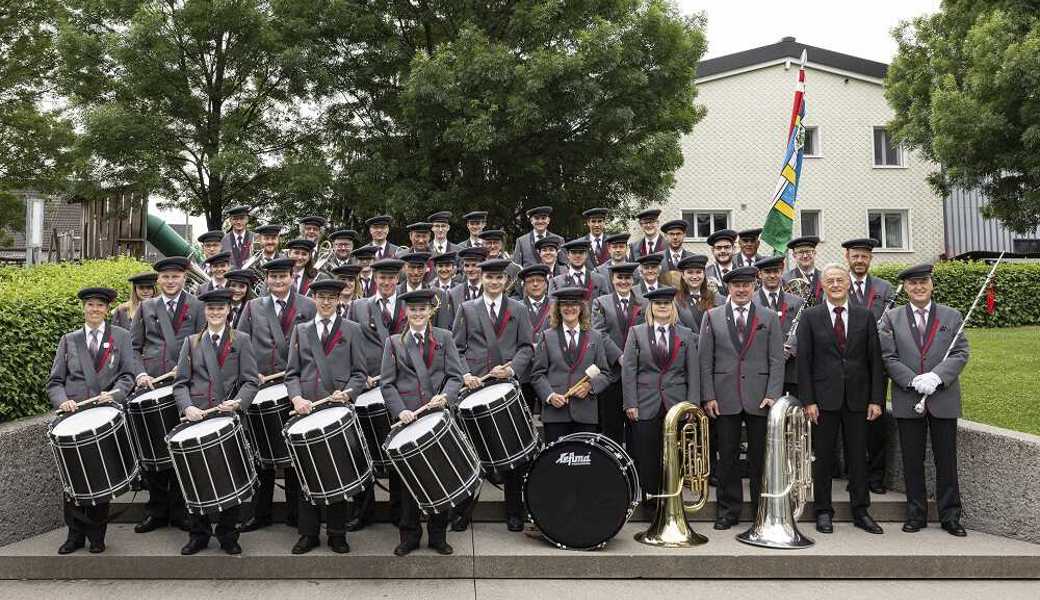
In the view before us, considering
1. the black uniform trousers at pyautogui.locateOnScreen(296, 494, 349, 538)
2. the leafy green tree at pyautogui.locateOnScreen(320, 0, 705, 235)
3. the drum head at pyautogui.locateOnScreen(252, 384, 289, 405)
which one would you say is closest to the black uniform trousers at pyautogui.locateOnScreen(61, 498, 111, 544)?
the drum head at pyautogui.locateOnScreen(252, 384, 289, 405)

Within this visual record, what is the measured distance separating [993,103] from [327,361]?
1293cm

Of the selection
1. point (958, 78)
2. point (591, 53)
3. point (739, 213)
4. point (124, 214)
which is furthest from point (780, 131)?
point (124, 214)

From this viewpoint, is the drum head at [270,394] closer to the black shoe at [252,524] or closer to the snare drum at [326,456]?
the snare drum at [326,456]

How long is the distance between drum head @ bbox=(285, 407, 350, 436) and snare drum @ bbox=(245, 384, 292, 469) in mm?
543

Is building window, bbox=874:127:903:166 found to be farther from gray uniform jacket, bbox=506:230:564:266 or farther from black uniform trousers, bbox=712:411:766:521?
black uniform trousers, bbox=712:411:766:521

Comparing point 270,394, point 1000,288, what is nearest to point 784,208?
point 270,394

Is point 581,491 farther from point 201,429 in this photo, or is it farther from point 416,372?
point 201,429

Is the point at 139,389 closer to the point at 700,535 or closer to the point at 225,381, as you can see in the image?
the point at 225,381

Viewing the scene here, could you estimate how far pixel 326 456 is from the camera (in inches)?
239

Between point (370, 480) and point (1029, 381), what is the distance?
866 cm

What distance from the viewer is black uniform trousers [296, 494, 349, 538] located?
21.1ft

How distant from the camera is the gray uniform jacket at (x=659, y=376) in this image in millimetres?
7191

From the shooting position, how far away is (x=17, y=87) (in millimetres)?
23750

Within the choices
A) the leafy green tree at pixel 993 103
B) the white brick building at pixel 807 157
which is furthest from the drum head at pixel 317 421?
the white brick building at pixel 807 157
